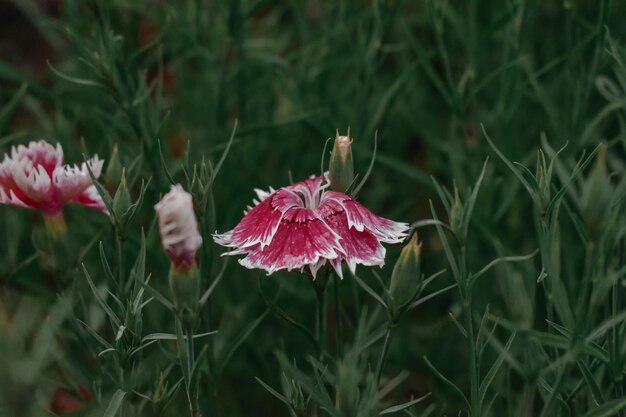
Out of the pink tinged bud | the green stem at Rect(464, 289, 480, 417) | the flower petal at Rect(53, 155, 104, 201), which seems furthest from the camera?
the flower petal at Rect(53, 155, 104, 201)

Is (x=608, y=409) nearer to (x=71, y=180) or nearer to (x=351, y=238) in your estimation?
(x=351, y=238)

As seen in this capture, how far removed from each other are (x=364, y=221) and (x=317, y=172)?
0.73 metres

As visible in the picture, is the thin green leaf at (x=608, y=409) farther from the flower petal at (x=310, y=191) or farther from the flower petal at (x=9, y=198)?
the flower petal at (x=9, y=198)

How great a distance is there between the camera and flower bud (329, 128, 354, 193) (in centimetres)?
87

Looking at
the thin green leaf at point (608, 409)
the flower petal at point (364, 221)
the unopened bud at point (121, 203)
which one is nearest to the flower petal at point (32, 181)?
the unopened bud at point (121, 203)

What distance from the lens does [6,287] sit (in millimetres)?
1171

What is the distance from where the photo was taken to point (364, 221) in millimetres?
869

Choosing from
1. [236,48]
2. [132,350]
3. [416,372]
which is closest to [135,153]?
[236,48]

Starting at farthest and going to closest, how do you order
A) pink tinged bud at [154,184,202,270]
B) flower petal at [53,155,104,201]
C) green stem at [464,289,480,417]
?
flower petal at [53,155,104,201]
green stem at [464,289,480,417]
pink tinged bud at [154,184,202,270]

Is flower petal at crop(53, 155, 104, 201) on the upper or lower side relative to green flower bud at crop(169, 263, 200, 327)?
upper

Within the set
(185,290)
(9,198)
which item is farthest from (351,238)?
(9,198)

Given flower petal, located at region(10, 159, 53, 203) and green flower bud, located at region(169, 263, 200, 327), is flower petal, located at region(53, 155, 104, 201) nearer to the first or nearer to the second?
flower petal, located at region(10, 159, 53, 203)

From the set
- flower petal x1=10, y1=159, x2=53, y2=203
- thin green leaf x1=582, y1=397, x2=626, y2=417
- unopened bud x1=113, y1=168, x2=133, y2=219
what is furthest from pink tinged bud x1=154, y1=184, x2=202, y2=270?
thin green leaf x1=582, y1=397, x2=626, y2=417

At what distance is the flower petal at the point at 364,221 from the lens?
853 mm
